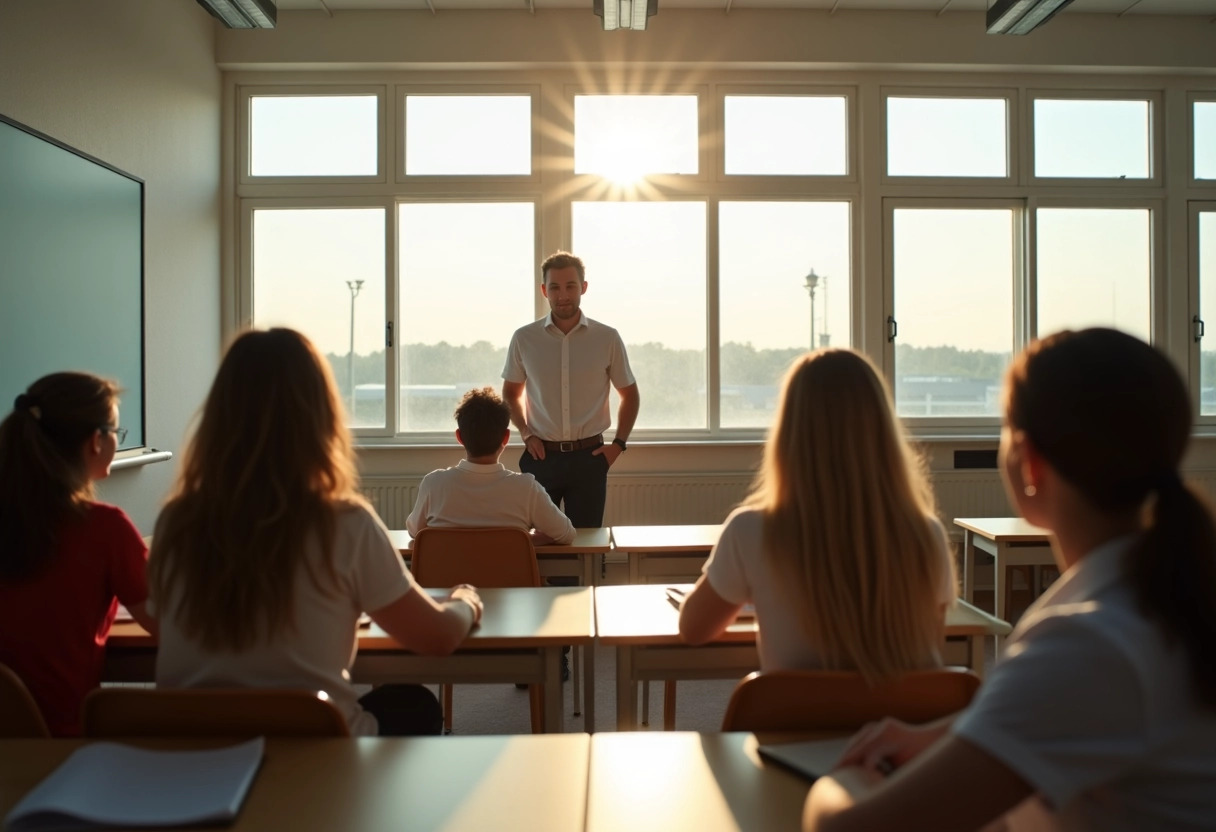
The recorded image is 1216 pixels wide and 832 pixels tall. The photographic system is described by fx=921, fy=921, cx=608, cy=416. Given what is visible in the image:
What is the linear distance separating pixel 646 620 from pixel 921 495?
26.8 inches

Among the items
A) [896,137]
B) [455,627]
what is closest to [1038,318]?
[896,137]

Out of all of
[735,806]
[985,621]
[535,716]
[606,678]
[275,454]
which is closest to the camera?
[735,806]

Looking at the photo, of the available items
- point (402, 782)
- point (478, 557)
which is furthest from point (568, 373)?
point (402, 782)

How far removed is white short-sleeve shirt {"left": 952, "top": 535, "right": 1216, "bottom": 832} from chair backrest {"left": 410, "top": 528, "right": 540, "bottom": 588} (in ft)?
6.95

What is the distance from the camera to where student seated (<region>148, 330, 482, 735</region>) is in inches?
54.9

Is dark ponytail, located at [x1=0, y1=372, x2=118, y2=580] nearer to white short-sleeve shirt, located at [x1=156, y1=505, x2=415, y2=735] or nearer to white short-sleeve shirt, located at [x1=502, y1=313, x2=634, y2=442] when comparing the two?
white short-sleeve shirt, located at [x1=156, y1=505, x2=415, y2=735]

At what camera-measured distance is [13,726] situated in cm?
134

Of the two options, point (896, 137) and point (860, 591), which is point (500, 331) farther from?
point (860, 591)

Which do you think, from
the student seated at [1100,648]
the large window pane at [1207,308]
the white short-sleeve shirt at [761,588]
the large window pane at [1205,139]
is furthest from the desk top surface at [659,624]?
the large window pane at [1205,139]

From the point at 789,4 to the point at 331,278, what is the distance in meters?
3.22

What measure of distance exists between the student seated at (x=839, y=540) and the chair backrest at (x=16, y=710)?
105cm

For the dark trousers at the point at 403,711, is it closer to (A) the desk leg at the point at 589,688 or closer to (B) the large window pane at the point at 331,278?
(A) the desk leg at the point at 589,688

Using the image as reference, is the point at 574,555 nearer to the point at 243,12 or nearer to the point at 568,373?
the point at 568,373

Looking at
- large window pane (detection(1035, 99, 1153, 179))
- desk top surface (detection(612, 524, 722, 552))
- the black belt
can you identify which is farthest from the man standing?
large window pane (detection(1035, 99, 1153, 179))
